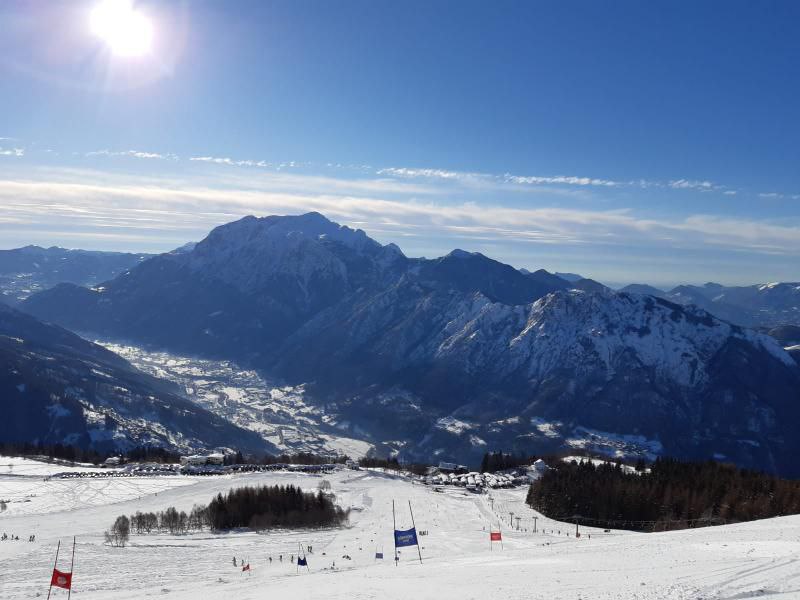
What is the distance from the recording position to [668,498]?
121 metres

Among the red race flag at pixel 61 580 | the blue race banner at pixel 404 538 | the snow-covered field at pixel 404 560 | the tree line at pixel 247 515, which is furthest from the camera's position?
the tree line at pixel 247 515

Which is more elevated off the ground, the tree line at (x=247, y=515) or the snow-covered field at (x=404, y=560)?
the snow-covered field at (x=404, y=560)

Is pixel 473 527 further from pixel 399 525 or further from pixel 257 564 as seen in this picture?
pixel 257 564

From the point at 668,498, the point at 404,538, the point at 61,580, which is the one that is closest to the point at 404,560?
the point at 404,538

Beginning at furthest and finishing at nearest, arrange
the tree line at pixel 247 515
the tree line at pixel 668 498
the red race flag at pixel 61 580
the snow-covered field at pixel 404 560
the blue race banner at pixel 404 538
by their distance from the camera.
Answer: the tree line at pixel 668 498 < the tree line at pixel 247 515 < the blue race banner at pixel 404 538 < the red race flag at pixel 61 580 < the snow-covered field at pixel 404 560

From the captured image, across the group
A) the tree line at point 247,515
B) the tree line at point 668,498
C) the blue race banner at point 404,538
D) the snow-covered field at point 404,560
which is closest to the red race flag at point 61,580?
the snow-covered field at point 404,560

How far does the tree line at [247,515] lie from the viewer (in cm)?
10156

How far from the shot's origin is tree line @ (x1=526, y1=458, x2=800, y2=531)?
4309 inches

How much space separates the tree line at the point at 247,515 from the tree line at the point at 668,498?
45634mm

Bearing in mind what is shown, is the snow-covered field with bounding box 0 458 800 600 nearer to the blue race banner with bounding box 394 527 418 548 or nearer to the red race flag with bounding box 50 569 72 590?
the blue race banner with bounding box 394 527 418 548

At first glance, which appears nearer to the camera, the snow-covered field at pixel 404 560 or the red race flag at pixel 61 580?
the snow-covered field at pixel 404 560

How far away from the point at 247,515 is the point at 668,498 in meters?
75.4

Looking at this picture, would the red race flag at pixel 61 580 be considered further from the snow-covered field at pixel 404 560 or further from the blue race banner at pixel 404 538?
the blue race banner at pixel 404 538

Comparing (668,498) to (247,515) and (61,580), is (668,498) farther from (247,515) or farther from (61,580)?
(61,580)
